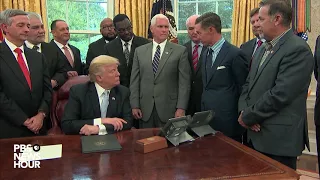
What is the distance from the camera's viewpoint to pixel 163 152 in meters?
1.83

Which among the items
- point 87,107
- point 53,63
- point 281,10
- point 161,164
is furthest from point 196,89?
point 161,164

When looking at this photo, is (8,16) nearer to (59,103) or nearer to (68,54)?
(59,103)

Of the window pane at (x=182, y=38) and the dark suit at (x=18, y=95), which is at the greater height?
the window pane at (x=182, y=38)

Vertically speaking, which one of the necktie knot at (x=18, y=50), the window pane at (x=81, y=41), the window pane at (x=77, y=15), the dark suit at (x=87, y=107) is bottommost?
the dark suit at (x=87, y=107)

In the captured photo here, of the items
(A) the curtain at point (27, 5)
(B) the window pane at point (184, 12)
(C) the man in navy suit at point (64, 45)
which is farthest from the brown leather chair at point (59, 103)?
(B) the window pane at point (184, 12)

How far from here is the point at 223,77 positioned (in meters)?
2.75

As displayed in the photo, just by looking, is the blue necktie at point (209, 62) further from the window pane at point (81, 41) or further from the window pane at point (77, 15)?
the window pane at point (77, 15)

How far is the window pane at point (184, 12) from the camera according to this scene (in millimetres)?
6402

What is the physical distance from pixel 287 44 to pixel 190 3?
4532mm

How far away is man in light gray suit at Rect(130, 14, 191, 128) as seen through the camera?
317 centimetres

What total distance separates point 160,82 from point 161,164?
1.61 metres

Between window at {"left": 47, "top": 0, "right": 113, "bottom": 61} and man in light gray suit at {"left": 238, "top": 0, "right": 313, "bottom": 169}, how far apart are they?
4234mm

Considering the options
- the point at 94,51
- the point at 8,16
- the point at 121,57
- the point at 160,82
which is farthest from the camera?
the point at 94,51

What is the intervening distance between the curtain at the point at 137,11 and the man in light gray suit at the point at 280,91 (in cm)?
381
